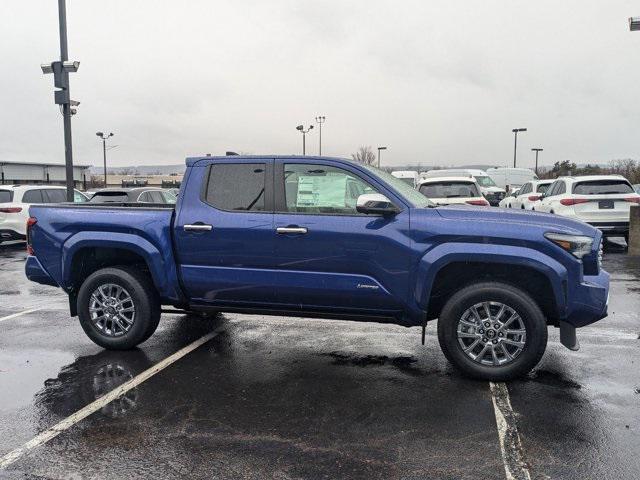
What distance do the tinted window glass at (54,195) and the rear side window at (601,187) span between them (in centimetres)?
1390

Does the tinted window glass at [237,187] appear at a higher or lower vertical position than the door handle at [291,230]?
higher

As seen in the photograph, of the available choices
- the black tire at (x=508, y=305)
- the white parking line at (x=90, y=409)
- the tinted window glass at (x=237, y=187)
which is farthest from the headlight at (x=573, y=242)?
the white parking line at (x=90, y=409)

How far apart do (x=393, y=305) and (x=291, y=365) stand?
1.14 metres

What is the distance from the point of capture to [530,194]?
1823cm

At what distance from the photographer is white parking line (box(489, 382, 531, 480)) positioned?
326 cm

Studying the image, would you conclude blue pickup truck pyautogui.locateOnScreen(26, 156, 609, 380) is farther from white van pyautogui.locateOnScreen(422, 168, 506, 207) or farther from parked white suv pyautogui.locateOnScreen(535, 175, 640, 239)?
white van pyautogui.locateOnScreen(422, 168, 506, 207)

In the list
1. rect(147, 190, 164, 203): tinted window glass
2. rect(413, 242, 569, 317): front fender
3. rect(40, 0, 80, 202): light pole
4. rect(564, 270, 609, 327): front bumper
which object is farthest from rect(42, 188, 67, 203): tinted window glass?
rect(564, 270, 609, 327): front bumper

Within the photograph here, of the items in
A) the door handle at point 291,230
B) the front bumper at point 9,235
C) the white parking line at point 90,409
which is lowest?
the white parking line at point 90,409

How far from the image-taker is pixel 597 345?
577 cm

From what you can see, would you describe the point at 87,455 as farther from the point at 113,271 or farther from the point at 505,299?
the point at 505,299

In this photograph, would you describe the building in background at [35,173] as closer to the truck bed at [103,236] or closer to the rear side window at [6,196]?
the rear side window at [6,196]

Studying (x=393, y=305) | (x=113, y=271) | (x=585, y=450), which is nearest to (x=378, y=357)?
(x=393, y=305)

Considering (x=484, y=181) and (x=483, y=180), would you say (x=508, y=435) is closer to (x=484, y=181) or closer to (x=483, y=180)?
(x=484, y=181)

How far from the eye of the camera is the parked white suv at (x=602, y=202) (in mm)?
12805
